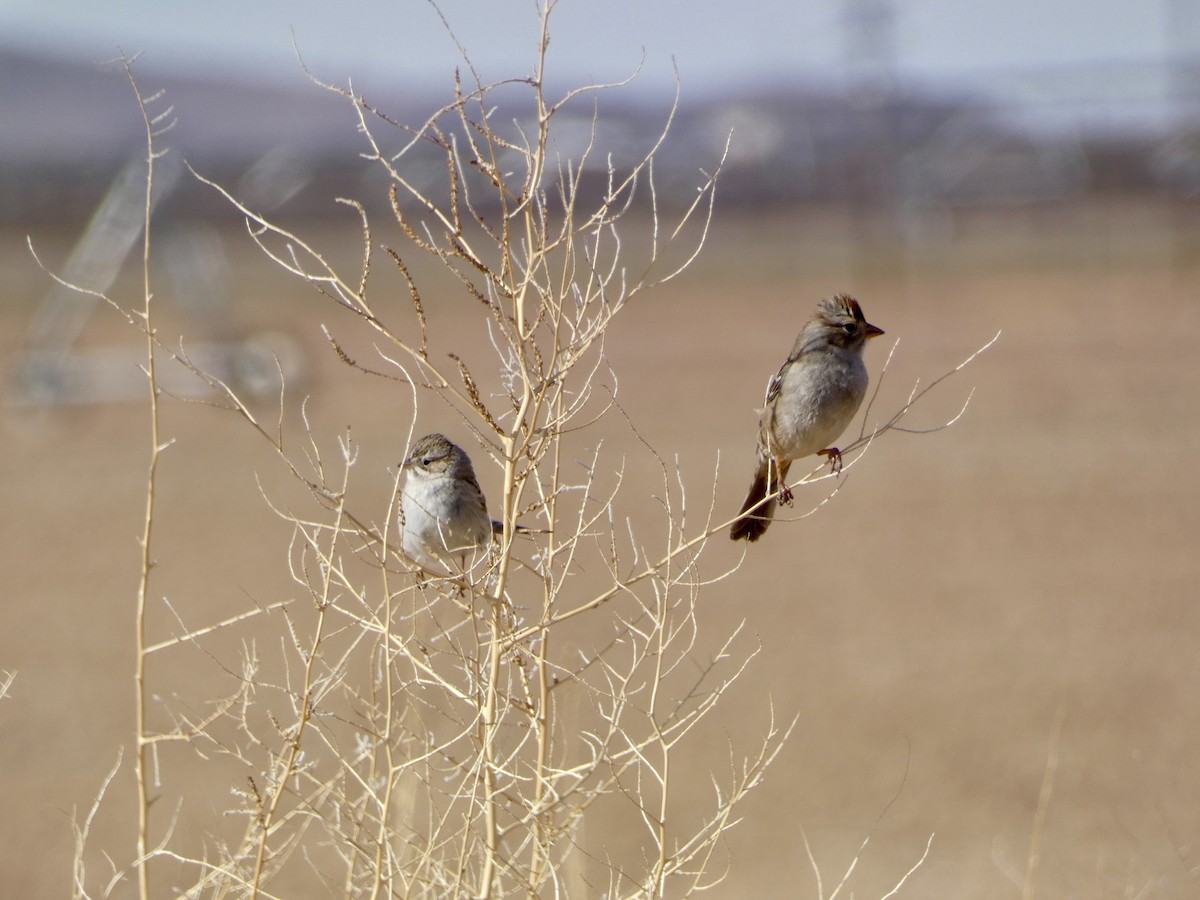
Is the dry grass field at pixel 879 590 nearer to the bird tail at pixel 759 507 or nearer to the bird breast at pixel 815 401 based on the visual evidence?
the bird tail at pixel 759 507

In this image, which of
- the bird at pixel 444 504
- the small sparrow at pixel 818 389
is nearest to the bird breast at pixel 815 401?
the small sparrow at pixel 818 389

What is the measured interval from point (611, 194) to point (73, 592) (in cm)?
1966

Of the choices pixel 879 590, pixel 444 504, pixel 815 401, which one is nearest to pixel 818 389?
pixel 815 401

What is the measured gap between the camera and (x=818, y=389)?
6.15m

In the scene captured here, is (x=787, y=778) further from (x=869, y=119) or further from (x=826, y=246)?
(x=869, y=119)

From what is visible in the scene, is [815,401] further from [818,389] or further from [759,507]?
[759,507]

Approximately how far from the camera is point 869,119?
6031cm

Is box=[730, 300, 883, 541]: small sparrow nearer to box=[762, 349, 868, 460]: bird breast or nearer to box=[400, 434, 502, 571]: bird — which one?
box=[762, 349, 868, 460]: bird breast

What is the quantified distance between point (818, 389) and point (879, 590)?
16.1 m

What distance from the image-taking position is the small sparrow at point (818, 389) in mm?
6137

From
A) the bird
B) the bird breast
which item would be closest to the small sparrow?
the bird breast

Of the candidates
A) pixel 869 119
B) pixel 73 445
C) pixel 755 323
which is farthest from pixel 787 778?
pixel 869 119

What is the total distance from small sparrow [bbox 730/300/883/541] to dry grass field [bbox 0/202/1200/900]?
1.27 feet

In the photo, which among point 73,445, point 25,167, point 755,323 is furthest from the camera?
point 25,167
